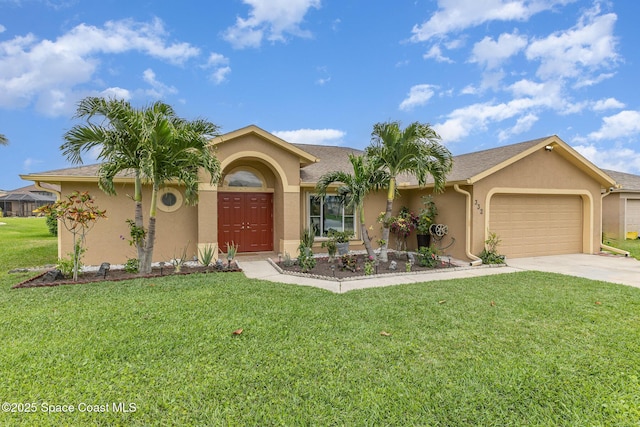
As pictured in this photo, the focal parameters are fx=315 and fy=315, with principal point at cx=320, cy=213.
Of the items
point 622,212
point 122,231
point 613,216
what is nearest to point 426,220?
point 122,231

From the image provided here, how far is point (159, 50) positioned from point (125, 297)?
1071 centimetres

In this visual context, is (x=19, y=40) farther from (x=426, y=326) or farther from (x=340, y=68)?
(x=426, y=326)

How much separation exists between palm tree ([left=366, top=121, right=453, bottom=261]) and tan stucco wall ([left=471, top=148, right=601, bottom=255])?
1805 millimetres

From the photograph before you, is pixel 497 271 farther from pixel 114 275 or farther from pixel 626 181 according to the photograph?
pixel 626 181

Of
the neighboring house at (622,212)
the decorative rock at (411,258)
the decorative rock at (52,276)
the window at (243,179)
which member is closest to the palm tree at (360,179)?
the decorative rock at (411,258)

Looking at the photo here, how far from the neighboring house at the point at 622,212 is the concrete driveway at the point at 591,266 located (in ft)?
26.6

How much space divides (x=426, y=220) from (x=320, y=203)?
3.97m

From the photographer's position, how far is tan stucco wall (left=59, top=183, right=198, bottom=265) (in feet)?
31.1

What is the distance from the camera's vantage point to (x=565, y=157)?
11.9 m

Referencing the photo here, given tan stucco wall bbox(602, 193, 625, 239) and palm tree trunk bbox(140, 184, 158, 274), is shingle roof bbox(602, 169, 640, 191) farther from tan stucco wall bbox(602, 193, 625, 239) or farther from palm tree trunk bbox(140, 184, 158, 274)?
palm tree trunk bbox(140, 184, 158, 274)

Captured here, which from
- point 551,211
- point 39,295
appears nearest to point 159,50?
point 39,295

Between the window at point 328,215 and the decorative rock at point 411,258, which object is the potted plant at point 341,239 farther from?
the decorative rock at point 411,258

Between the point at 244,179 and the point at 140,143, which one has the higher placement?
the point at 140,143

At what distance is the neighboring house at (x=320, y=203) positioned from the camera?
384 inches
